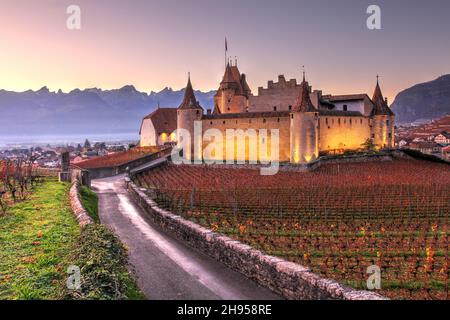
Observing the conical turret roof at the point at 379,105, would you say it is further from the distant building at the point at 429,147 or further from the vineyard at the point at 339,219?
the distant building at the point at 429,147

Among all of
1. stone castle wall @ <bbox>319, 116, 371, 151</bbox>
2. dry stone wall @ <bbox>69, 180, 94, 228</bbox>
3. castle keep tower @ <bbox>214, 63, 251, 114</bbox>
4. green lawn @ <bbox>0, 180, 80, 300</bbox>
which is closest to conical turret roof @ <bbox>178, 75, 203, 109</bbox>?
castle keep tower @ <bbox>214, 63, 251, 114</bbox>

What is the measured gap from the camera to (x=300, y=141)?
174 feet

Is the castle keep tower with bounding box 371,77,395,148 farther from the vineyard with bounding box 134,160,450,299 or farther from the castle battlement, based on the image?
the vineyard with bounding box 134,160,450,299

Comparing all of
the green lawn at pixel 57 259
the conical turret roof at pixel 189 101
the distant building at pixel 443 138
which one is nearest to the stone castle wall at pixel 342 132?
the conical turret roof at pixel 189 101

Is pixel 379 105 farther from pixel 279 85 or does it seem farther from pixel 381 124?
pixel 279 85

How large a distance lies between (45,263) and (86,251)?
1687mm

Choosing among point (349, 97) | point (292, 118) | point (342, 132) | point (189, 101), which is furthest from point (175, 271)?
point (349, 97)

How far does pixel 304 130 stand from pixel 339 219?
30.9 metres

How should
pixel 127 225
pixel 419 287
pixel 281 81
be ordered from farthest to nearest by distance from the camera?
pixel 281 81
pixel 127 225
pixel 419 287

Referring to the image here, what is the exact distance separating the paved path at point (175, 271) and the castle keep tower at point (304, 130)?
34.7 m

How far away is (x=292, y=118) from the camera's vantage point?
5372 cm
